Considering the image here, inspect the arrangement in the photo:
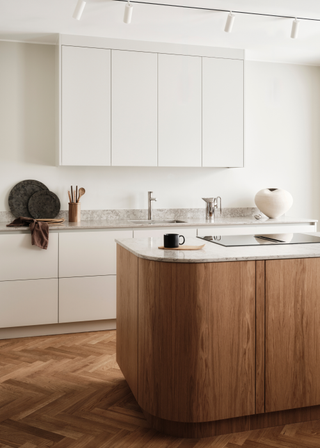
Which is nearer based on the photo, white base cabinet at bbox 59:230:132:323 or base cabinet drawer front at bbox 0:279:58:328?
base cabinet drawer front at bbox 0:279:58:328

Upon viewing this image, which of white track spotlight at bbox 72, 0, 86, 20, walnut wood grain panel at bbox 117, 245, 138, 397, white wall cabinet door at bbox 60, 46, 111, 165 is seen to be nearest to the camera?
walnut wood grain panel at bbox 117, 245, 138, 397

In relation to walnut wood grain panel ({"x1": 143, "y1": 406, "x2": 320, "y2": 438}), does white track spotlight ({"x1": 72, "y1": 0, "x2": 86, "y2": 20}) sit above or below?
above

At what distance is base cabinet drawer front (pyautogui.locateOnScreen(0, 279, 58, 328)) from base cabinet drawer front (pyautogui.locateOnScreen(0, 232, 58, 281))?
0.20 feet

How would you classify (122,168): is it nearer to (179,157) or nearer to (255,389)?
(179,157)

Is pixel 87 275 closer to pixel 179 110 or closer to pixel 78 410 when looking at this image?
pixel 78 410

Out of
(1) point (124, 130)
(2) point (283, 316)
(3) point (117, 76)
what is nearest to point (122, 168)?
(1) point (124, 130)

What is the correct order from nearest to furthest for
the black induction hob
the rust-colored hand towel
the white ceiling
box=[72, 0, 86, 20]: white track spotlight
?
the black induction hob < box=[72, 0, 86, 20]: white track spotlight < the white ceiling < the rust-colored hand towel

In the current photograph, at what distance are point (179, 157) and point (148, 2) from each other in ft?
4.65

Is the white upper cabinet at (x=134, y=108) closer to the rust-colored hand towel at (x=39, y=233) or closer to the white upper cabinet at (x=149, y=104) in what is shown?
the white upper cabinet at (x=149, y=104)

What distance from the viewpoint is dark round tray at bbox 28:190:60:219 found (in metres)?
4.10

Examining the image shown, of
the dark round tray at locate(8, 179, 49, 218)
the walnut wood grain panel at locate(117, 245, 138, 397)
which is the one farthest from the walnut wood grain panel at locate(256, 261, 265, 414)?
the dark round tray at locate(8, 179, 49, 218)

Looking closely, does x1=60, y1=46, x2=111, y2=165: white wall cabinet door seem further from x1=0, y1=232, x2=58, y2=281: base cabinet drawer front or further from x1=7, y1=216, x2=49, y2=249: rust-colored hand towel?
x1=0, y1=232, x2=58, y2=281: base cabinet drawer front

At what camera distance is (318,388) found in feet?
7.48

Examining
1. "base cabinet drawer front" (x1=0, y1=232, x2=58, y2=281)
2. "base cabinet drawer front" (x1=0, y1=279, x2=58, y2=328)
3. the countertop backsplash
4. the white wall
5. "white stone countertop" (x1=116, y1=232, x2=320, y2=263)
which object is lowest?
"base cabinet drawer front" (x1=0, y1=279, x2=58, y2=328)
